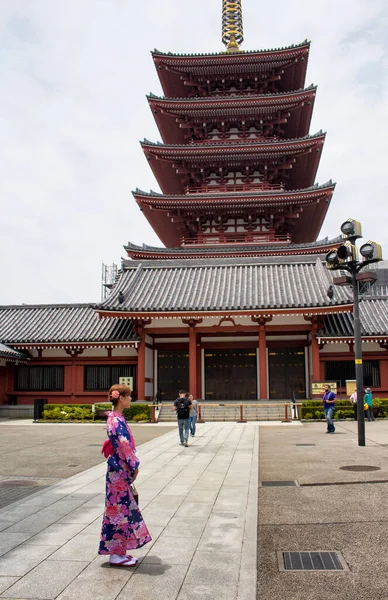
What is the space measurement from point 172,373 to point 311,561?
24.3m

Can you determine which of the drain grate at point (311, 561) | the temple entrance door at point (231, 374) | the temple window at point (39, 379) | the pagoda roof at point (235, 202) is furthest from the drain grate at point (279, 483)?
the pagoda roof at point (235, 202)

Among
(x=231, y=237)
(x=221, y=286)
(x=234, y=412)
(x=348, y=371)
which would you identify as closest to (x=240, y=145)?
(x=231, y=237)

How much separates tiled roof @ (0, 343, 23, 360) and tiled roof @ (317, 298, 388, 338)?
52.6 ft

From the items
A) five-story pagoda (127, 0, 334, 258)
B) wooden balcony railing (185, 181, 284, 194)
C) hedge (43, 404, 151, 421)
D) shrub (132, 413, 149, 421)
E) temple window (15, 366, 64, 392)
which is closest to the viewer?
shrub (132, 413, 149, 421)

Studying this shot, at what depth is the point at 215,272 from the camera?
31.4 meters

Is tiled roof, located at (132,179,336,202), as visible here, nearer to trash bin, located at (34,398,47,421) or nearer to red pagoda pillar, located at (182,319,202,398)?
red pagoda pillar, located at (182,319,202,398)

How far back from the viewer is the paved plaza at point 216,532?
16.1 ft

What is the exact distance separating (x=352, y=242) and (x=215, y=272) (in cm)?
1749

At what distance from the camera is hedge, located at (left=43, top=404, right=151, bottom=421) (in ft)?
80.3

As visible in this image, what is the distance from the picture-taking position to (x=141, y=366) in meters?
27.3

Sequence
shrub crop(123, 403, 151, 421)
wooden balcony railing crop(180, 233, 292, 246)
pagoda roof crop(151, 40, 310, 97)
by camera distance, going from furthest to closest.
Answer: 1. pagoda roof crop(151, 40, 310, 97)
2. wooden balcony railing crop(180, 233, 292, 246)
3. shrub crop(123, 403, 151, 421)

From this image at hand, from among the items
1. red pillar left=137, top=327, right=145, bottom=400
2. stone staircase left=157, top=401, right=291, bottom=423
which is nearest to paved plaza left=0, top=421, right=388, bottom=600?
stone staircase left=157, top=401, right=291, bottom=423

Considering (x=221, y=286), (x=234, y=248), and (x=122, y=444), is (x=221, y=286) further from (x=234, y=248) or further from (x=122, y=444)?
(x=122, y=444)

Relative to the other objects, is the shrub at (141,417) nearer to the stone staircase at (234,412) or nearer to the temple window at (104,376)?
the stone staircase at (234,412)
